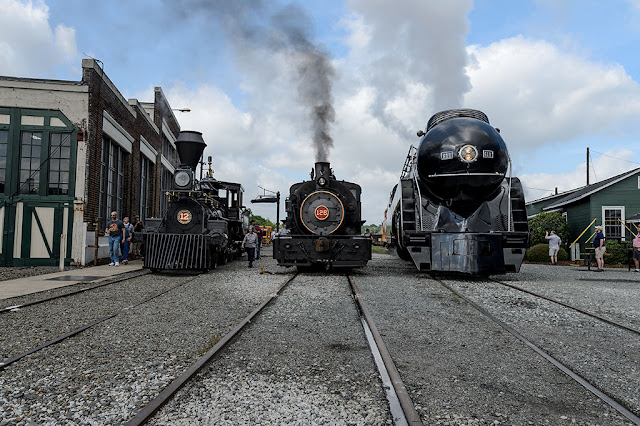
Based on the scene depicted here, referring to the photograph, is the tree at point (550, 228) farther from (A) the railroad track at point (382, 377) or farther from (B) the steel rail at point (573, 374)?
(A) the railroad track at point (382, 377)

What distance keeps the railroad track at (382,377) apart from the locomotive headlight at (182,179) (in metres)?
7.20

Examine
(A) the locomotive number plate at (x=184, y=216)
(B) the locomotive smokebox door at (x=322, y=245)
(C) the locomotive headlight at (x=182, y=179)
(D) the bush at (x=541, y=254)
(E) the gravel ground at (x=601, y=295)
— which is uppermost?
(C) the locomotive headlight at (x=182, y=179)

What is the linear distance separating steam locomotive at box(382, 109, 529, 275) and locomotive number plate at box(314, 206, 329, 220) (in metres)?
1.77

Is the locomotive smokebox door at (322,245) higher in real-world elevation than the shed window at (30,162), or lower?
lower

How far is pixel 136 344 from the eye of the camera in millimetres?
4055

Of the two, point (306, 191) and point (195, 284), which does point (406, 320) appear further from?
point (306, 191)

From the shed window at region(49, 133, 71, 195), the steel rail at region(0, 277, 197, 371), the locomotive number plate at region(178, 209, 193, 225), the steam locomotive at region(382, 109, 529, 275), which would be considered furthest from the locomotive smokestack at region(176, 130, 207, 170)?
the steel rail at region(0, 277, 197, 371)

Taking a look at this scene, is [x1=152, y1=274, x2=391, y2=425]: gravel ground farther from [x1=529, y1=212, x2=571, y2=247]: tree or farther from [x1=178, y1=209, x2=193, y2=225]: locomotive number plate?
[x1=529, y1=212, x2=571, y2=247]: tree

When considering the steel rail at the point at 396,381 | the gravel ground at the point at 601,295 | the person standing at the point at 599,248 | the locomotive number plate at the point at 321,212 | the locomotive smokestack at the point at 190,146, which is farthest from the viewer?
the person standing at the point at 599,248

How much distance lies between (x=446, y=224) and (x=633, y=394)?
674 cm

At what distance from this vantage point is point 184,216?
11477mm

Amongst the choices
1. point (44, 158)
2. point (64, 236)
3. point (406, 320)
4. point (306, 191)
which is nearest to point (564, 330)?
point (406, 320)

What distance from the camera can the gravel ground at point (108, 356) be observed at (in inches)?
105

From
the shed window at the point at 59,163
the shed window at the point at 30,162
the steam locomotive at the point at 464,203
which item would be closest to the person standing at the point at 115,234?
the shed window at the point at 59,163
